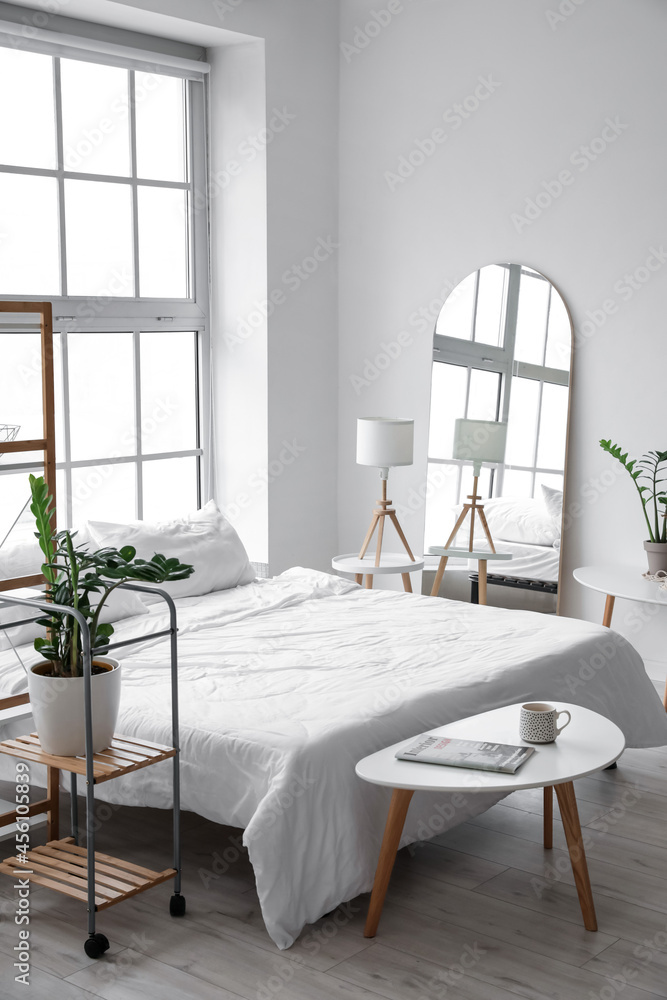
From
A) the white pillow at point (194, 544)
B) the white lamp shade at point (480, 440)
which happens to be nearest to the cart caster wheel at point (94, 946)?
the white pillow at point (194, 544)

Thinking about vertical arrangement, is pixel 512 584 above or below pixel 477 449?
below

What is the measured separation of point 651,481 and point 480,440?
0.84 m

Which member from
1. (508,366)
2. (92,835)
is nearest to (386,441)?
(508,366)

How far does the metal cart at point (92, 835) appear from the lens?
2.62 meters

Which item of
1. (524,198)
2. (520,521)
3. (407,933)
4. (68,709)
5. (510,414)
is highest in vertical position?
(524,198)

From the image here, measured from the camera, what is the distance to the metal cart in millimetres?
2623

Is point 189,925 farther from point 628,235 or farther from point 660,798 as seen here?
point 628,235

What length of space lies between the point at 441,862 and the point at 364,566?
1977 millimetres

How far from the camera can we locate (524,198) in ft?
16.9

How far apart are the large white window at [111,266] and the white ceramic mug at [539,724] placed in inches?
87.8

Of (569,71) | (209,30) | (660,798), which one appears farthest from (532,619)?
(209,30)

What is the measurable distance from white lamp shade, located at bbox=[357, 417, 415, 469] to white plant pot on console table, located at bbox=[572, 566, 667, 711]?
934 mm

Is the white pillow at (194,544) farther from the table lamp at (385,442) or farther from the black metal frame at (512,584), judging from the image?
the black metal frame at (512,584)

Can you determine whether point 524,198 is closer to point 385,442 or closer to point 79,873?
point 385,442
